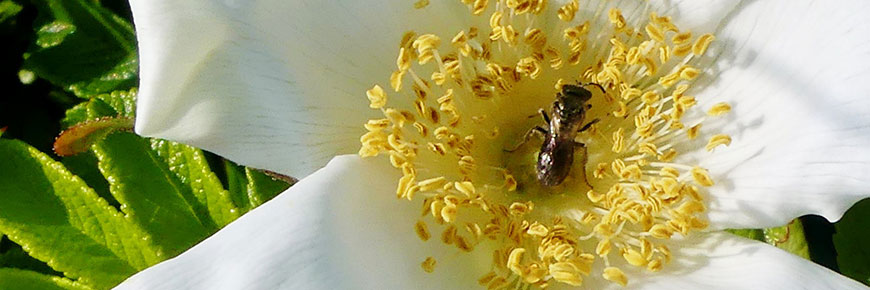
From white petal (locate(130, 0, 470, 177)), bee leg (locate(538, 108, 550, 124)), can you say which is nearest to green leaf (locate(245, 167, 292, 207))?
white petal (locate(130, 0, 470, 177))

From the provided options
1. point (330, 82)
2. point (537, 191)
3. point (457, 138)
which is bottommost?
point (537, 191)

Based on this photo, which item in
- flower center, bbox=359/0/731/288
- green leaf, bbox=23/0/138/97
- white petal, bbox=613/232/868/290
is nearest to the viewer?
white petal, bbox=613/232/868/290

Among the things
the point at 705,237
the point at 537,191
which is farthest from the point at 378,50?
the point at 705,237

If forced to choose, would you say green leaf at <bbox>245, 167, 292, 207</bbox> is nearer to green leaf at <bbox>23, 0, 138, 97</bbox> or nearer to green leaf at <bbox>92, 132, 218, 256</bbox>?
green leaf at <bbox>92, 132, 218, 256</bbox>

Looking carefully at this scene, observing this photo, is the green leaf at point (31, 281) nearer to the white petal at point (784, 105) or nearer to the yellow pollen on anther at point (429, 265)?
the yellow pollen on anther at point (429, 265)

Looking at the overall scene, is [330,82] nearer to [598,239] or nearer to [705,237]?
[598,239]

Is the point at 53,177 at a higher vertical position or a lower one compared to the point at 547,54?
lower

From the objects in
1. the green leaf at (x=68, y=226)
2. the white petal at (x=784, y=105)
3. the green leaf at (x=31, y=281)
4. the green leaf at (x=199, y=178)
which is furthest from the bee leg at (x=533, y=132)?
the green leaf at (x=31, y=281)
